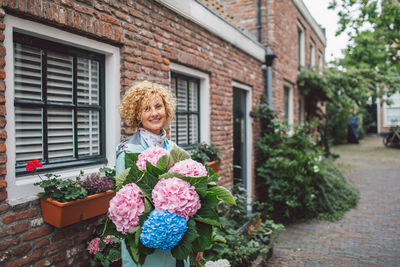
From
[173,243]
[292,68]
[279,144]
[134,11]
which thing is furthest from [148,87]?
[292,68]

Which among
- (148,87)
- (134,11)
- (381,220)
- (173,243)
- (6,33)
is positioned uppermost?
(134,11)

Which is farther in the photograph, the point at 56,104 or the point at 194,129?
the point at 194,129

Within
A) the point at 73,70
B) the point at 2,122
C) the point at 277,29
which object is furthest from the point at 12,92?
the point at 277,29

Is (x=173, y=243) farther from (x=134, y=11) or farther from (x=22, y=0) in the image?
(x=134, y=11)

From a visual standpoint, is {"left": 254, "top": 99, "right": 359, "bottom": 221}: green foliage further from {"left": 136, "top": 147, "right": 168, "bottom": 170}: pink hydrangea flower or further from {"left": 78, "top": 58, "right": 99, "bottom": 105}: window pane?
{"left": 136, "top": 147, "right": 168, "bottom": 170}: pink hydrangea flower

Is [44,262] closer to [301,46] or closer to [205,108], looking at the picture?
[205,108]

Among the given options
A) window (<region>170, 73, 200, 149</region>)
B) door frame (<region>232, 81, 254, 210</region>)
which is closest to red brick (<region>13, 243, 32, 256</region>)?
window (<region>170, 73, 200, 149</region>)

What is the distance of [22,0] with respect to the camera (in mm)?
2199

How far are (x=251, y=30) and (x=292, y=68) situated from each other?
7.24 ft

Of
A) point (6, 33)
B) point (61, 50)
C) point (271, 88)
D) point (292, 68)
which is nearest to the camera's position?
point (6, 33)

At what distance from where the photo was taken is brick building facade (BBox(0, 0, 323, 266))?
2221 millimetres

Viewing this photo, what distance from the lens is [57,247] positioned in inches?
98.4

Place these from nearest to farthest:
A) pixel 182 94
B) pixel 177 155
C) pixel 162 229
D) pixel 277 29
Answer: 1. pixel 162 229
2. pixel 177 155
3. pixel 182 94
4. pixel 277 29

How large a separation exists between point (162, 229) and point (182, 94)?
324 centimetres
